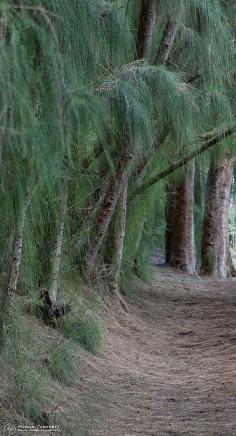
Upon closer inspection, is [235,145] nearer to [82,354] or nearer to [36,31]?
[82,354]

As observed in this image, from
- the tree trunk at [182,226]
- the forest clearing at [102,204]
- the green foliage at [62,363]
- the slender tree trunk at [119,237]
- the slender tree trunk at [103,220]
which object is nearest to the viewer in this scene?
the forest clearing at [102,204]

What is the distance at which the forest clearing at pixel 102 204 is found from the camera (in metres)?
3.35

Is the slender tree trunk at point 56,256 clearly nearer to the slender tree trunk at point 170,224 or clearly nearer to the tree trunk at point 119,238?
the tree trunk at point 119,238

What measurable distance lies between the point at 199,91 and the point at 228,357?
2.06 m

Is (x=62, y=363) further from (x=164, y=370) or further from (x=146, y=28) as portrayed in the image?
(x=146, y=28)

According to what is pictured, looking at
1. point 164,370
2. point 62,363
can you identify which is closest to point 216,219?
point 164,370

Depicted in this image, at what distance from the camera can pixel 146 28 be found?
20.8 ft

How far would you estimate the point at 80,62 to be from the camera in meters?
4.04

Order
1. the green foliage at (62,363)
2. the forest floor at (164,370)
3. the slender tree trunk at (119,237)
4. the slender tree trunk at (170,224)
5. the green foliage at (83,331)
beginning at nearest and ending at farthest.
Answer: the forest floor at (164,370)
the green foliage at (62,363)
the green foliage at (83,331)
the slender tree trunk at (119,237)
the slender tree trunk at (170,224)

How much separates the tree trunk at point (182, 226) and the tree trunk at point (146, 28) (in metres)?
5.46

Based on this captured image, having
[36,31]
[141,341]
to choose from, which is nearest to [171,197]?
[141,341]

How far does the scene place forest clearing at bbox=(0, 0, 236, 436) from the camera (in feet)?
11.0

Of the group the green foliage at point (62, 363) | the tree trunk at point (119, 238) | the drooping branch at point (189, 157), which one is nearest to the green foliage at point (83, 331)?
the green foliage at point (62, 363)

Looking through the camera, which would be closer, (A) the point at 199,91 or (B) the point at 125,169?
(A) the point at 199,91
